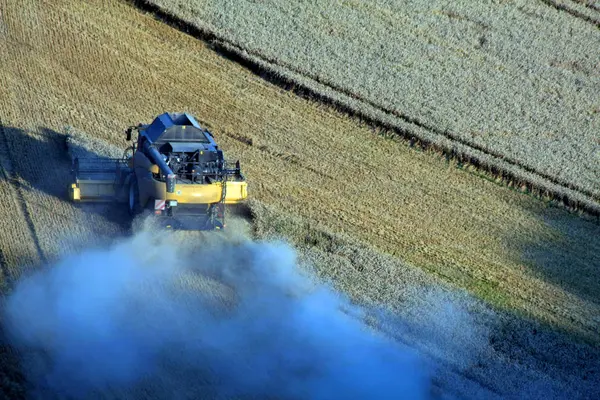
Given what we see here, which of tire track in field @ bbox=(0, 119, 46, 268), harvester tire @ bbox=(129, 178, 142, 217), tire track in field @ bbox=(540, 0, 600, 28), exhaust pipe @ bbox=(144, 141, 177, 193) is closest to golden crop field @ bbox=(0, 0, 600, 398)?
tire track in field @ bbox=(0, 119, 46, 268)

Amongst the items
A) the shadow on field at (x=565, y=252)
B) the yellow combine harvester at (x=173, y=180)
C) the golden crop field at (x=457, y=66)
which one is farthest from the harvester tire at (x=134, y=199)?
the golden crop field at (x=457, y=66)

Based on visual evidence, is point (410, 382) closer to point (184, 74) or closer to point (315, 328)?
point (315, 328)

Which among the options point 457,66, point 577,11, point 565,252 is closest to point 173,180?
point 565,252

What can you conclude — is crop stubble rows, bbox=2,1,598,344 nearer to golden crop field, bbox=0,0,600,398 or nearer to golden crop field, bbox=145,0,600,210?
golden crop field, bbox=0,0,600,398

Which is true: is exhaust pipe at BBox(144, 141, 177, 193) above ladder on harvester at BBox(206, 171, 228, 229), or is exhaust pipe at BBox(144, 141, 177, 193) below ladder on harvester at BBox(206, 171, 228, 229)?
above

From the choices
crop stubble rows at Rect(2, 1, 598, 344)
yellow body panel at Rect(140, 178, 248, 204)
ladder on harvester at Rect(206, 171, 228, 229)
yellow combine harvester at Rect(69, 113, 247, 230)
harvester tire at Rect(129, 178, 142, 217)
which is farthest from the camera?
crop stubble rows at Rect(2, 1, 598, 344)

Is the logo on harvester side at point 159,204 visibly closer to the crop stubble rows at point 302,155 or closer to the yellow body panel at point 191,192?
the yellow body panel at point 191,192
